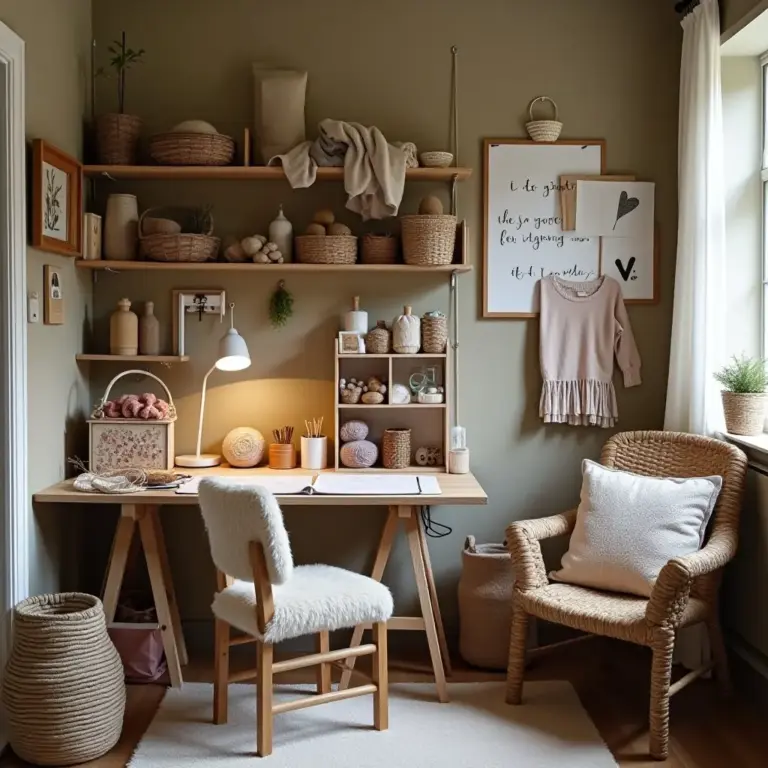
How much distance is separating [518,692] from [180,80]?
8.24ft

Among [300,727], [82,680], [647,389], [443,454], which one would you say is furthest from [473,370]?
[82,680]

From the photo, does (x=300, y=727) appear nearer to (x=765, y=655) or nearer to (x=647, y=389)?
(x=765, y=655)

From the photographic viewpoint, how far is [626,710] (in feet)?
10.3

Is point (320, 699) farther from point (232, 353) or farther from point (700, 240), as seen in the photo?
point (700, 240)

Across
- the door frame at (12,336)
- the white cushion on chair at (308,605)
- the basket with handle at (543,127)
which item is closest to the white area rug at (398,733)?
the white cushion on chair at (308,605)

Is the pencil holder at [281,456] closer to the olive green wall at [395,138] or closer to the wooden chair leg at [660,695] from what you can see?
the olive green wall at [395,138]

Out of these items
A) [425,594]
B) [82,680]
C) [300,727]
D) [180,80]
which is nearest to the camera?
[82,680]

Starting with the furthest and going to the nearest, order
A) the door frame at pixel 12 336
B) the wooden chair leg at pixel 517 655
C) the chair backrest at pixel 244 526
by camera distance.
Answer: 1. the wooden chair leg at pixel 517 655
2. the door frame at pixel 12 336
3. the chair backrest at pixel 244 526

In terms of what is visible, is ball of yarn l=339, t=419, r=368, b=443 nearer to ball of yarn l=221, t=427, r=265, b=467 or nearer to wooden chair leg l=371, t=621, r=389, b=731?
ball of yarn l=221, t=427, r=265, b=467

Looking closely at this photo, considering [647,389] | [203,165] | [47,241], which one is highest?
[203,165]

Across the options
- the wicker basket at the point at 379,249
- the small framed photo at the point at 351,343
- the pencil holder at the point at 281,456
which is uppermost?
the wicker basket at the point at 379,249

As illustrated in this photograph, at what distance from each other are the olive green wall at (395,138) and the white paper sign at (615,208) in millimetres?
69

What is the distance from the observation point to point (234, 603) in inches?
112

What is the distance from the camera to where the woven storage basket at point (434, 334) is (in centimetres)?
354
